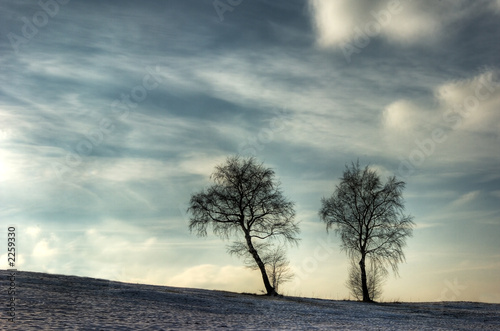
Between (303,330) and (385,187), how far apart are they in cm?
2540

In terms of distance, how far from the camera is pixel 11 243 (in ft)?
54.3

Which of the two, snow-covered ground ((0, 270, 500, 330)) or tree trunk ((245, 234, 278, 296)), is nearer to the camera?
snow-covered ground ((0, 270, 500, 330))

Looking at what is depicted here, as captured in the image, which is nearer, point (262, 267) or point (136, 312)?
point (136, 312)

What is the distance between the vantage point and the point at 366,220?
39.1 meters

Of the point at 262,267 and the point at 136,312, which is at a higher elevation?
the point at 262,267

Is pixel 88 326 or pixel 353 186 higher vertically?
pixel 353 186

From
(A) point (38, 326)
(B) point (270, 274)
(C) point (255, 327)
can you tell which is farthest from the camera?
(B) point (270, 274)

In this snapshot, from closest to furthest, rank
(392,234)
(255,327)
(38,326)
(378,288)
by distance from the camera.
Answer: (38,326) → (255,327) → (392,234) → (378,288)

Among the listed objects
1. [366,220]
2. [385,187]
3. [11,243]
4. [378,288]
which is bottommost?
[378,288]

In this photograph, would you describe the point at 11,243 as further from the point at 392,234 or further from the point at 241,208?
the point at 392,234

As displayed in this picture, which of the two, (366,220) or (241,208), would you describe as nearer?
(241,208)

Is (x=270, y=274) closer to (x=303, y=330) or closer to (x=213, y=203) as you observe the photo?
(x=213, y=203)

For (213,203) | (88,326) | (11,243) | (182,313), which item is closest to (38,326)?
(88,326)

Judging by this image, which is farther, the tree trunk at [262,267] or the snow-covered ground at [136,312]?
the tree trunk at [262,267]
